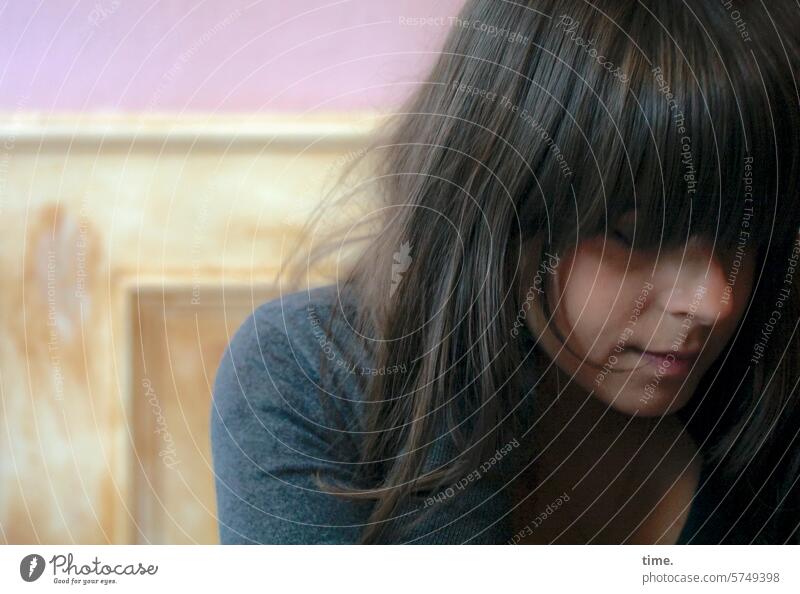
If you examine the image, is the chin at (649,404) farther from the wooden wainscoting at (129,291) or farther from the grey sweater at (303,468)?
the wooden wainscoting at (129,291)

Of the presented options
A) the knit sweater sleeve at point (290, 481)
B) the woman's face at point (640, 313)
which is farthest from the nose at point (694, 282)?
the knit sweater sleeve at point (290, 481)

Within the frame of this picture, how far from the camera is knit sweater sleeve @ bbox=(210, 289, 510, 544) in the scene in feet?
1.17

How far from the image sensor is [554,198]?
35 cm

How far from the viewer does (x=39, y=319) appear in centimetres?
35

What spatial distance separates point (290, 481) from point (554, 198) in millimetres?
160

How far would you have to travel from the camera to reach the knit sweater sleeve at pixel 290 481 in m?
0.36

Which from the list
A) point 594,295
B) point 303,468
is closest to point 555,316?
point 594,295

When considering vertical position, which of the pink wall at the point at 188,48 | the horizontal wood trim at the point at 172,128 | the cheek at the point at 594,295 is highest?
the pink wall at the point at 188,48

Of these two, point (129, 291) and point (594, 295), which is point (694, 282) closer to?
point (594, 295)

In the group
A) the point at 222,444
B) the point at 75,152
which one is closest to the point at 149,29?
the point at 75,152

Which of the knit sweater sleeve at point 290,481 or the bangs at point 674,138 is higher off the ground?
the bangs at point 674,138
